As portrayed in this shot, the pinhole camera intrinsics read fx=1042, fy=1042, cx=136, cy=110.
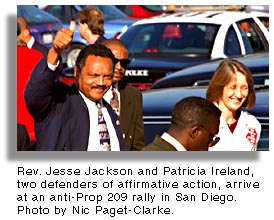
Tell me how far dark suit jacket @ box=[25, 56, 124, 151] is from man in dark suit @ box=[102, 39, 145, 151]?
527 millimetres

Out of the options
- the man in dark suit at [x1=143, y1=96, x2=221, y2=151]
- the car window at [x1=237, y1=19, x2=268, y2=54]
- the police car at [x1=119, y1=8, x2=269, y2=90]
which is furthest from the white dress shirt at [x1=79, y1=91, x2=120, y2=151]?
the car window at [x1=237, y1=19, x2=268, y2=54]

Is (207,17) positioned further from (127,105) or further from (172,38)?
(127,105)

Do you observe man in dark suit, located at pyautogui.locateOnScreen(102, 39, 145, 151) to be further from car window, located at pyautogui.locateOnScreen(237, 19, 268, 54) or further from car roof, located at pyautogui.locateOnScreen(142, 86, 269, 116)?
car window, located at pyautogui.locateOnScreen(237, 19, 268, 54)

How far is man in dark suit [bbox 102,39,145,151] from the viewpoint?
6117 millimetres

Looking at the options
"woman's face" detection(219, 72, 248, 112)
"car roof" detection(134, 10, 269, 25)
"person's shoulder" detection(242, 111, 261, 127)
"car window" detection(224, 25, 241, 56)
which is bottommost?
"person's shoulder" detection(242, 111, 261, 127)

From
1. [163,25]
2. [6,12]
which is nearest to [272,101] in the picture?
[6,12]

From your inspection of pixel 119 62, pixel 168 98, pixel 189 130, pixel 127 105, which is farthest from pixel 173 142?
Result: pixel 168 98

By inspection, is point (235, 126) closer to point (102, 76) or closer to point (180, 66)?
point (102, 76)

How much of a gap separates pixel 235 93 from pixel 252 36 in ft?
19.7

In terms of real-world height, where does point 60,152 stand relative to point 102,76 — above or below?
below

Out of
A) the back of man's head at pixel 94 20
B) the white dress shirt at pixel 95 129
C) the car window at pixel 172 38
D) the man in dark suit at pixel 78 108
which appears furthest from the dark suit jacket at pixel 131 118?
the car window at pixel 172 38

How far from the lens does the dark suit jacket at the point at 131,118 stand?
6.09 metres

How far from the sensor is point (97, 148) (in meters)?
5.53
